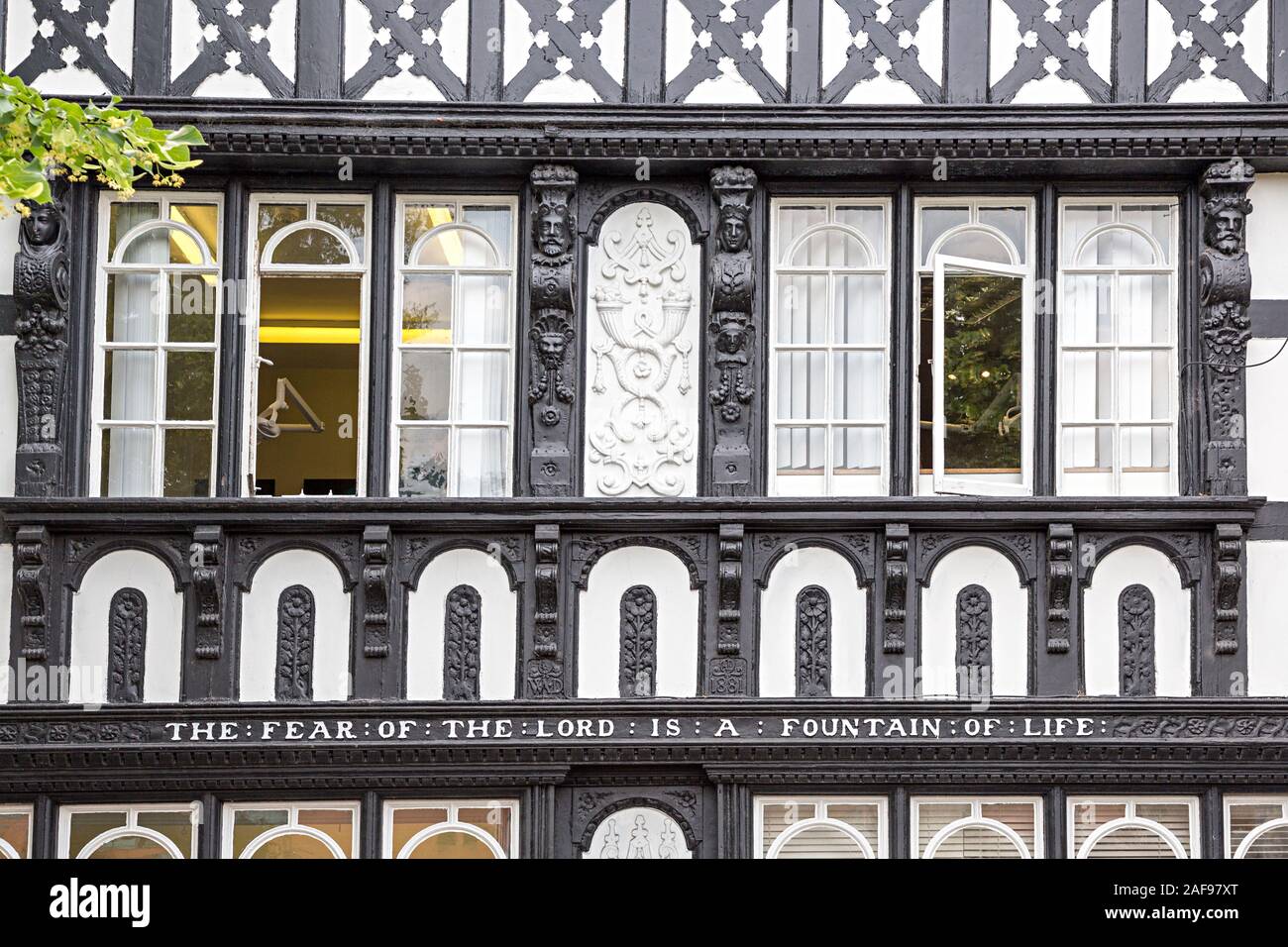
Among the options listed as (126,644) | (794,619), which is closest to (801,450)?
(794,619)

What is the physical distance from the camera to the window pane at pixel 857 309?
1241 cm

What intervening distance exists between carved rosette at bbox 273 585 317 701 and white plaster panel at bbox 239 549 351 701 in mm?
24

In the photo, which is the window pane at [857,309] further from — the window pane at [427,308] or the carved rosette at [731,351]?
the window pane at [427,308]

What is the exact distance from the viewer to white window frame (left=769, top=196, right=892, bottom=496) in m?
12.3

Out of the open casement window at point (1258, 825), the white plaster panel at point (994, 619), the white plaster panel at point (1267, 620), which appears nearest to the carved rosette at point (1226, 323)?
the white plaster panel at point (1267, 620)

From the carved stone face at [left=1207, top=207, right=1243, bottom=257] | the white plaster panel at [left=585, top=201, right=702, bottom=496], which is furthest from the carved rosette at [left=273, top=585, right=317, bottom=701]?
the carved stone face at [left=1207, top=207, right=1243, bottom=257]

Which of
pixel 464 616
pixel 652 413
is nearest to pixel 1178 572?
pixel 652 413

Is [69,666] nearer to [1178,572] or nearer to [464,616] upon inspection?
[464,616]

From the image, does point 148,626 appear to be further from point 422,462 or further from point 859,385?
point 859,385

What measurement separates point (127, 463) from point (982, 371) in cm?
504

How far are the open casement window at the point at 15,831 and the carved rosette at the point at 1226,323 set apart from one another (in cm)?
704

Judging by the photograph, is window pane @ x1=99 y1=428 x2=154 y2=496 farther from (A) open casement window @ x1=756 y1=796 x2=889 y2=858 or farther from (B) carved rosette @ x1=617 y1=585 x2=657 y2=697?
(A) open casement window @ x1=756 y1=796 x2=889 y2=858

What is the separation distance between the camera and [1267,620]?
12.0 m

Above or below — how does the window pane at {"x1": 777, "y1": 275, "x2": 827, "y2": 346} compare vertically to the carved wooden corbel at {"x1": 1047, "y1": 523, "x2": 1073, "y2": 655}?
above
